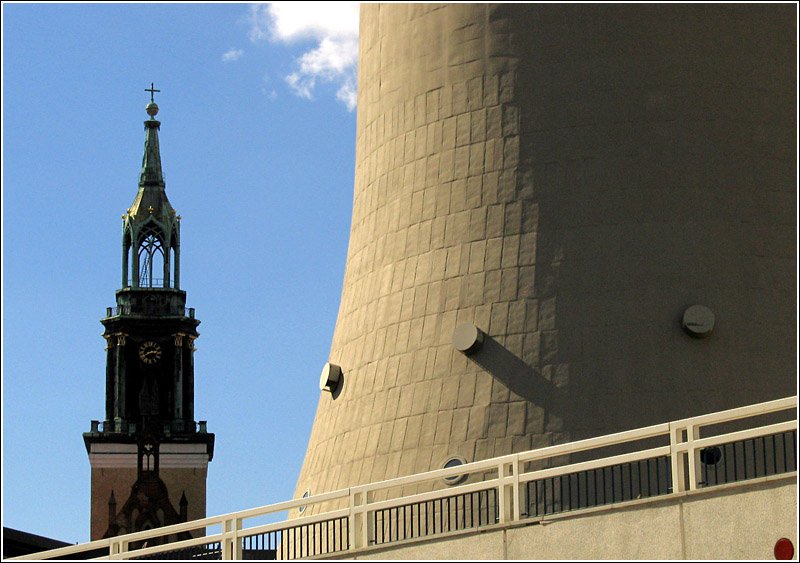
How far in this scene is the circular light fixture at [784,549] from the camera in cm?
1961

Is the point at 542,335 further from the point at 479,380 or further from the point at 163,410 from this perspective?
the point at 163,410

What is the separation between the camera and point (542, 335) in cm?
3212

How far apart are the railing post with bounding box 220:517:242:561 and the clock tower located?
291 ft

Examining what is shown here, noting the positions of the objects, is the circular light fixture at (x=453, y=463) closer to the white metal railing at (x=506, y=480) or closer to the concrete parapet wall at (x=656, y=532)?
the white metal railing at (x=506, y=480)

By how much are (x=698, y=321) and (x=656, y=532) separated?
1074 cm

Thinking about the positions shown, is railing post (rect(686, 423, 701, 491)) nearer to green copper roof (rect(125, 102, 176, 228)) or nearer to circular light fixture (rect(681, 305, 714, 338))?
circular light fixture (rect(681, 305, 714, 338))

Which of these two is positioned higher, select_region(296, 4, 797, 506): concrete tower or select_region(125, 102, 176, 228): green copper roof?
select_region(125, 102, 176, 228): green copper roof

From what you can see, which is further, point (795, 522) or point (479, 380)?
point (479, 380)

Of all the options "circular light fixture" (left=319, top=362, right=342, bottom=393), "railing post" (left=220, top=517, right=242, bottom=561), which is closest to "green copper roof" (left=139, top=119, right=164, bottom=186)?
"circular light fixture" (left=319, top=362, right=342, bottom=393)

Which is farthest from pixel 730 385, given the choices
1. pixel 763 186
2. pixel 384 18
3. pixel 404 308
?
pixel 384 18

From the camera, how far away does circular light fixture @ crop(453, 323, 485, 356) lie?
3253 cm

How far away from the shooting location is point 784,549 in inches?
774

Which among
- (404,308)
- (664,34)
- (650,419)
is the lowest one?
(650,419)

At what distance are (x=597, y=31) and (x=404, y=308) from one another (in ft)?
19.7
